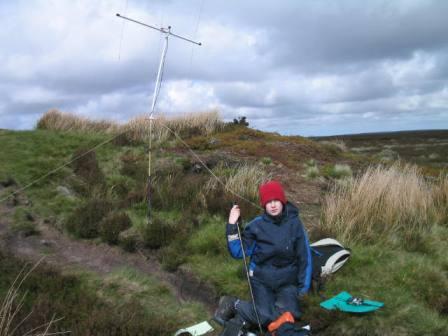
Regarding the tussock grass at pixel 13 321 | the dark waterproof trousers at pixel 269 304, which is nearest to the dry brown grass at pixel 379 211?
the dark waterproof trousers at pixel 269 304

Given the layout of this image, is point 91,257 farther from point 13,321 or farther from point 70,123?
point 70,123

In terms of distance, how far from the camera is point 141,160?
40.1ft

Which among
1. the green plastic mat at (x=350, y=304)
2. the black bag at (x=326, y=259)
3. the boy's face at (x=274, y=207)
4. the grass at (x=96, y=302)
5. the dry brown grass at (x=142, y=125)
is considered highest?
the dry brown grass at (x=142, y=125)

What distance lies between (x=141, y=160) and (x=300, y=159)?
481cm

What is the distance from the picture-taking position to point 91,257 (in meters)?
7.07

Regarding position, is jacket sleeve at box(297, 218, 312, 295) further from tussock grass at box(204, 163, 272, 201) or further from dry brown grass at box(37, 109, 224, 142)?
dry brown grass at box(37, 109, 224, 142)

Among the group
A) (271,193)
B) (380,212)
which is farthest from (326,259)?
(380,212)

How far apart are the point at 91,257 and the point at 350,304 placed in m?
4.29

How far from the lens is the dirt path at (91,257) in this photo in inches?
232

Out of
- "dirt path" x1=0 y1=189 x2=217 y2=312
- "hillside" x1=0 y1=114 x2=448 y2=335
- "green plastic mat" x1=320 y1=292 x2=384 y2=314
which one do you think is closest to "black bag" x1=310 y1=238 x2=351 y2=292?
"hillside" x1=0 y1=114 x2=448 y2=335

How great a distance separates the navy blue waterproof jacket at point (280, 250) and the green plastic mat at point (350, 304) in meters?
0.37

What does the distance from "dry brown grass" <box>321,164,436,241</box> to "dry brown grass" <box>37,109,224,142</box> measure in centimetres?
839

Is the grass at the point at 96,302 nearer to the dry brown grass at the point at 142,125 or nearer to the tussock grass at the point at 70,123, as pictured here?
the dry brown grass at the point at 142,125

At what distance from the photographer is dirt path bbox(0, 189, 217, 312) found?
5.88m
